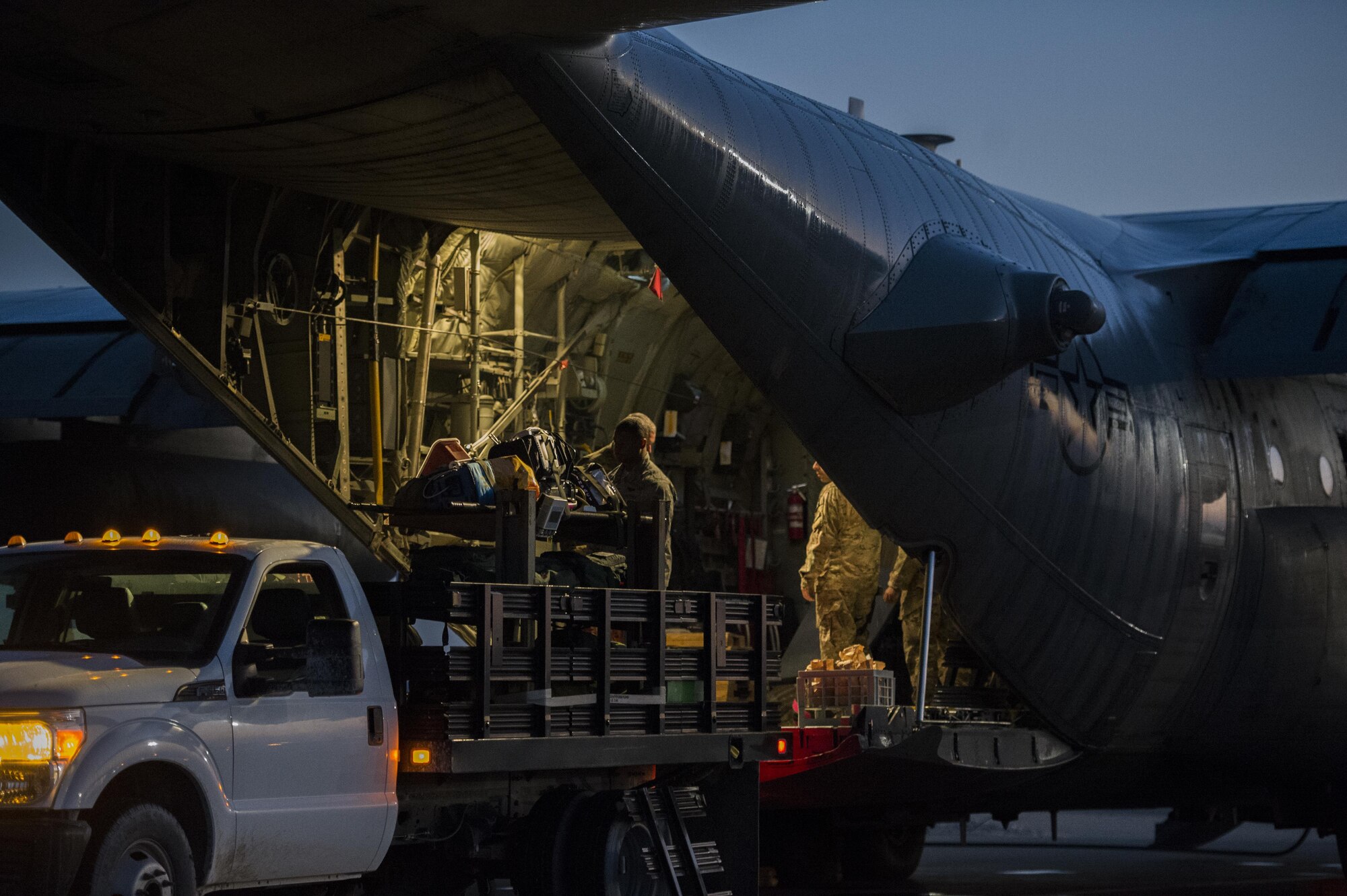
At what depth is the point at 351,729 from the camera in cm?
798

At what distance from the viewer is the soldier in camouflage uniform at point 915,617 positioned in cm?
1419

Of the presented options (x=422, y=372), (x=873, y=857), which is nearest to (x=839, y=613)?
(x=873, y=857)

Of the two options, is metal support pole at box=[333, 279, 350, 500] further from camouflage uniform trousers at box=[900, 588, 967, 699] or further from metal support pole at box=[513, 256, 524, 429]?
camouflage uniform trousers at box=[900, 588, 967, 699]

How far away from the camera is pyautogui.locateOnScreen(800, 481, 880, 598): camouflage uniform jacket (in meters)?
14.7

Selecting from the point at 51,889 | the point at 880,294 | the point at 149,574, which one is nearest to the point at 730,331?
the point at 880,294

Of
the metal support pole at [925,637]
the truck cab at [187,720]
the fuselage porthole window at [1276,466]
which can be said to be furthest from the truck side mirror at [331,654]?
the fuselage porthole window at [1276,466]

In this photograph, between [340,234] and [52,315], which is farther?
[52,315]

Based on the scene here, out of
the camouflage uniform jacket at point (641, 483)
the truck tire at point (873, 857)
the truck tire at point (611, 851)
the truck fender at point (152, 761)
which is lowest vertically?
the truck tire at point (873, 857)

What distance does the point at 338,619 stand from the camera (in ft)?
24.8

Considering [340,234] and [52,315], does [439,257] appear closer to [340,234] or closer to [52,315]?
[340,234]

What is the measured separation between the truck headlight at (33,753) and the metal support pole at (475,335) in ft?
28.1

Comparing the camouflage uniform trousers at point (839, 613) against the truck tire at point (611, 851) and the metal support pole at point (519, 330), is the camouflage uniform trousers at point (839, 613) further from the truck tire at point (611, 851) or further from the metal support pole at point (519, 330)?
the truck tire at point (611, 851)

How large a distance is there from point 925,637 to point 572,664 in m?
4.09

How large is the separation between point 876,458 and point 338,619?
5682 mm
